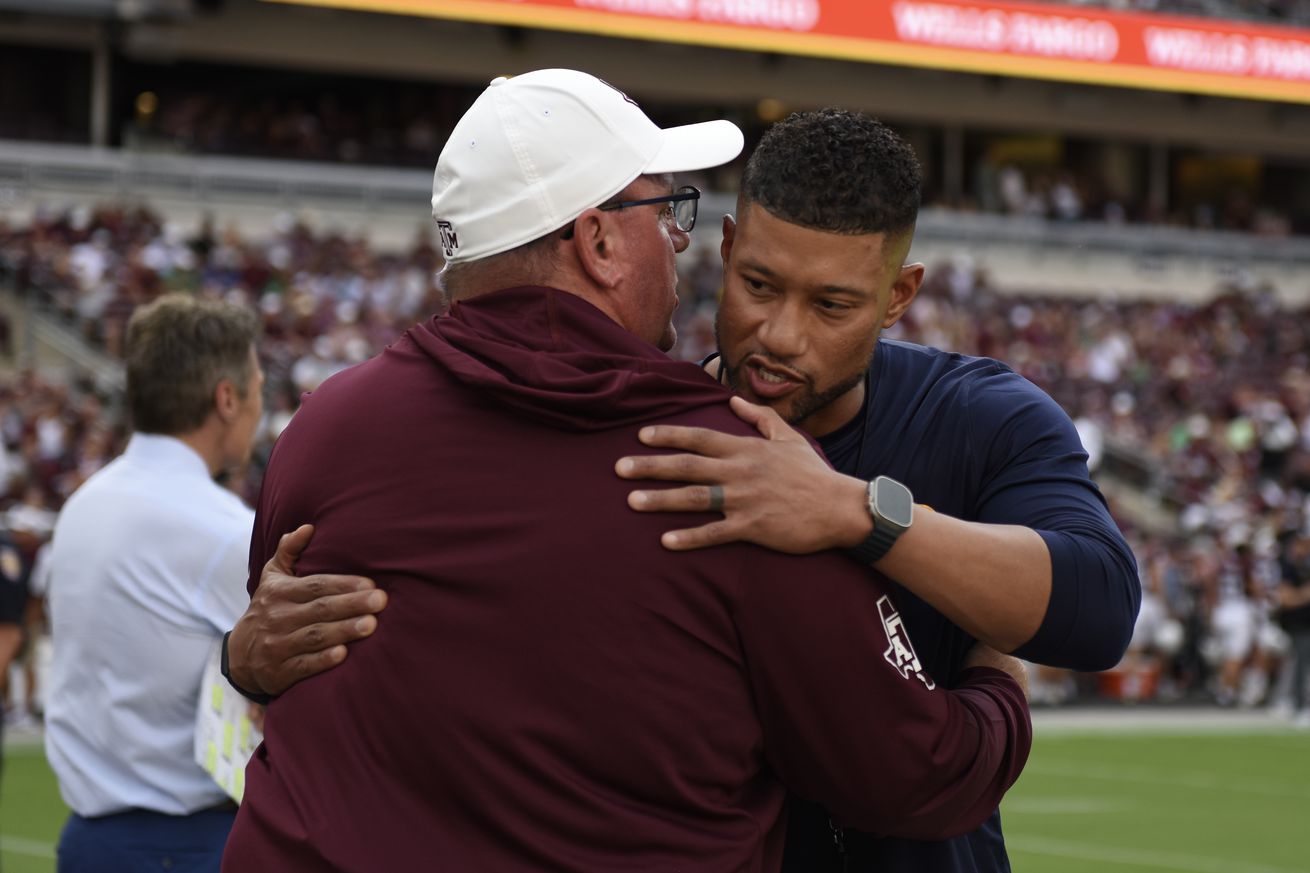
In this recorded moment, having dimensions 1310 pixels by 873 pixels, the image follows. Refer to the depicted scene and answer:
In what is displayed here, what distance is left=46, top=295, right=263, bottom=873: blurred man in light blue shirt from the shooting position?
148 inches

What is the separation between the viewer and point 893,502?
224 centimetres

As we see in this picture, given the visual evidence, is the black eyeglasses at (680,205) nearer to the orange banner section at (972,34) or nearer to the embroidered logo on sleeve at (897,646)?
the embroidered logo on sleeve at (897,646)

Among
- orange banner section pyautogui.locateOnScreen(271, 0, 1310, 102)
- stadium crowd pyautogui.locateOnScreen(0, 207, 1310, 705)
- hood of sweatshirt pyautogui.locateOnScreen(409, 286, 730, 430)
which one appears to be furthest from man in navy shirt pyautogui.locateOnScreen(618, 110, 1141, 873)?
orange banner section pyautogui.locateOnScreen(271, 0, 1310, 102)

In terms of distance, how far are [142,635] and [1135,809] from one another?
30.3 ft

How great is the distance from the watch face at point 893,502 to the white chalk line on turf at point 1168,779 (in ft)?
36.4

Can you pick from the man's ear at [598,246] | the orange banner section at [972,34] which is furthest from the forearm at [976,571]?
the orange banner section at [972,34]

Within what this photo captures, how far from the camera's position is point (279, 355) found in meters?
18.8

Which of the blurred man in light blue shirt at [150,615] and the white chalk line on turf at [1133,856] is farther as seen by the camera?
the white chalk line on turf at [1133,856]

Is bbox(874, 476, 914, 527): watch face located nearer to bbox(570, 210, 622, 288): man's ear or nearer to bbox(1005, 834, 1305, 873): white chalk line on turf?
bbox(570, 210, 622, 288): man's ear

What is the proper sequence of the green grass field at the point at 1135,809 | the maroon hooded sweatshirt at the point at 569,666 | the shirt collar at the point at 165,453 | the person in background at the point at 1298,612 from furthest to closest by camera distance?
the person in background at the point at 1298,612 < the green grass field at the point at 1135,809 < the shirt collar at the point at 165,453 < the maroon hooded sweatshirt at the point at 569,666

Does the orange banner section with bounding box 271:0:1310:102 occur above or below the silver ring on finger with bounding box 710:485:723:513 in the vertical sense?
above

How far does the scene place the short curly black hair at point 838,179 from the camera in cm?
260

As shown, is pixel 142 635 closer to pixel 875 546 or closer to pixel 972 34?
pixel 875 546

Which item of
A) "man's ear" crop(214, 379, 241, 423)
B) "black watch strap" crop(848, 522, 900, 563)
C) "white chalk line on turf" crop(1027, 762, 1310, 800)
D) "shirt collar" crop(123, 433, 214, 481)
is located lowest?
"white chalk line on turf" crop(1027, 762, 1310, 800)
